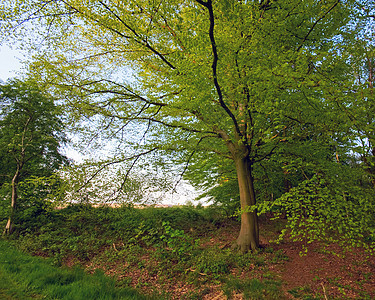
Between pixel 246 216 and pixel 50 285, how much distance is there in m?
5.89

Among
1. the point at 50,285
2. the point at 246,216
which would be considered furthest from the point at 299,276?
the point at 50,285

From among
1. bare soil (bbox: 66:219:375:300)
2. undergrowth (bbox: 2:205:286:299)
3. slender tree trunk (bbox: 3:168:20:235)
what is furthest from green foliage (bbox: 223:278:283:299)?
slender tree trunk (bbox: 3:168:20:235)

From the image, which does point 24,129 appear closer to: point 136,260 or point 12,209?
point 12,209

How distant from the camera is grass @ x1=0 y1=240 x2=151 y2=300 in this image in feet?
13.7

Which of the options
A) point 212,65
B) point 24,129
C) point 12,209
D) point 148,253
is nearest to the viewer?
point 212,65

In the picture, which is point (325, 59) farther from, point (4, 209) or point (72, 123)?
point (4, 209)

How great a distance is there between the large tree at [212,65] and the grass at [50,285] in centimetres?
404

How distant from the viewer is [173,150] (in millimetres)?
7969

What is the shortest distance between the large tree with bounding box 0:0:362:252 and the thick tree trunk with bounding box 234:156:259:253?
0.04 metres

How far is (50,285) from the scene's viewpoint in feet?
15.1

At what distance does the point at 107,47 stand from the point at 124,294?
7036 millimetres

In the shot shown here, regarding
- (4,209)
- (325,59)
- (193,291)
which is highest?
(325,59)

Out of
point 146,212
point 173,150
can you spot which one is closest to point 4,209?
point 146,212

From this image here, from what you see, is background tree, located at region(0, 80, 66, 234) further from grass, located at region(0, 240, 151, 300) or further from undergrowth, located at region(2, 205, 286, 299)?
grass, located at region(0, 240, 151, 300)
